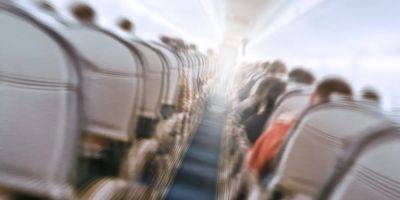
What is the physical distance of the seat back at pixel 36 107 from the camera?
1146 millimetres

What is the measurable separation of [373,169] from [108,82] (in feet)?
4.05

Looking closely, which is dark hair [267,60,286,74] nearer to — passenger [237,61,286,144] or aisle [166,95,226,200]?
passenger [237,61,286,144]

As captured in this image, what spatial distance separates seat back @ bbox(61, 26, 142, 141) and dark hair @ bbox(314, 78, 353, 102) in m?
0.84

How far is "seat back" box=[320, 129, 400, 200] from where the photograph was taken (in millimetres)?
949

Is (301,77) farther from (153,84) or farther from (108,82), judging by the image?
(108,82)

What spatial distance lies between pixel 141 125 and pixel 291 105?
3.07 ft

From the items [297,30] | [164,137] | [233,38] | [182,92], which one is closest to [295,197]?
[164,137]

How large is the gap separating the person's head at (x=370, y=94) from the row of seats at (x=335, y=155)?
0.83 metres

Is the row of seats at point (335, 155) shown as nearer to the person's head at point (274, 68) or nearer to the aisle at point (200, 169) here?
the aisle at point (200, 169)


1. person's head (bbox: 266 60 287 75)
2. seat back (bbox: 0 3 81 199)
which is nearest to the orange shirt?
seat back (bbox: 0 3 81 199)

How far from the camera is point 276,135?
256 centimetres

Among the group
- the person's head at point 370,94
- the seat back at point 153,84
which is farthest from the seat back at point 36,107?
the person's head at point 370,94

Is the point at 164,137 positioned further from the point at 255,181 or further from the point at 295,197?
the point at 295,197

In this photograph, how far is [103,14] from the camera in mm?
4598
